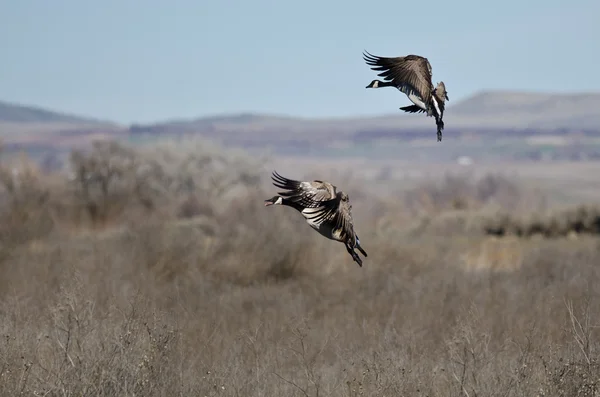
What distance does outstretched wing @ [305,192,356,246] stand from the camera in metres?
7.58

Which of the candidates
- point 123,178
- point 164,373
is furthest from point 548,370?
point 123,178

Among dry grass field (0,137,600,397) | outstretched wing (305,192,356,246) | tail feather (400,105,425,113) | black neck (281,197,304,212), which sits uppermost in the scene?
tail feather (400,105,425,113)

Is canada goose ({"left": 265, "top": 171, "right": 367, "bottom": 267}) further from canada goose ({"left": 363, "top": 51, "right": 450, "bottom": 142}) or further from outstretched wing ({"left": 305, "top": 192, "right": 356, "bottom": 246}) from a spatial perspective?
canada goose ({"left": 363, "top": 51, "right": 450, "bottom": 142})

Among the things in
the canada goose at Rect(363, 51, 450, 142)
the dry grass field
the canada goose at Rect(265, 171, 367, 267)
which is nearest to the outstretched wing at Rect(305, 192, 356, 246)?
the canada goose at Rect(265, 171, 367, 267)

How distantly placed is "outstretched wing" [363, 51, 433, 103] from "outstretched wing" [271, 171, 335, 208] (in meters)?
0.84

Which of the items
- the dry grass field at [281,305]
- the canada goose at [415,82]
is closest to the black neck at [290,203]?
the canada goose at [415,82]

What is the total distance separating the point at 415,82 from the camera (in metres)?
7.41

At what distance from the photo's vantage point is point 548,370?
10812mm

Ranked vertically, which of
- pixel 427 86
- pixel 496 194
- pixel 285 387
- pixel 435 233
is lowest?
pixel 496 194

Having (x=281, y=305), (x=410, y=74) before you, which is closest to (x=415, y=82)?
(x=410, y=74)

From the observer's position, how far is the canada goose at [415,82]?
730 cm

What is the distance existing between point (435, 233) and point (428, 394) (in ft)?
103

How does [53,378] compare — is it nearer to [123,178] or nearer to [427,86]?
[427,86]

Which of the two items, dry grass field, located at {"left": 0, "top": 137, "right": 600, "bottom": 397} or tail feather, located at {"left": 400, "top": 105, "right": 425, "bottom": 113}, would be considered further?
dry grass field, located at {"left": 0, "top": 137, "right": 600, "bottom": 397}
